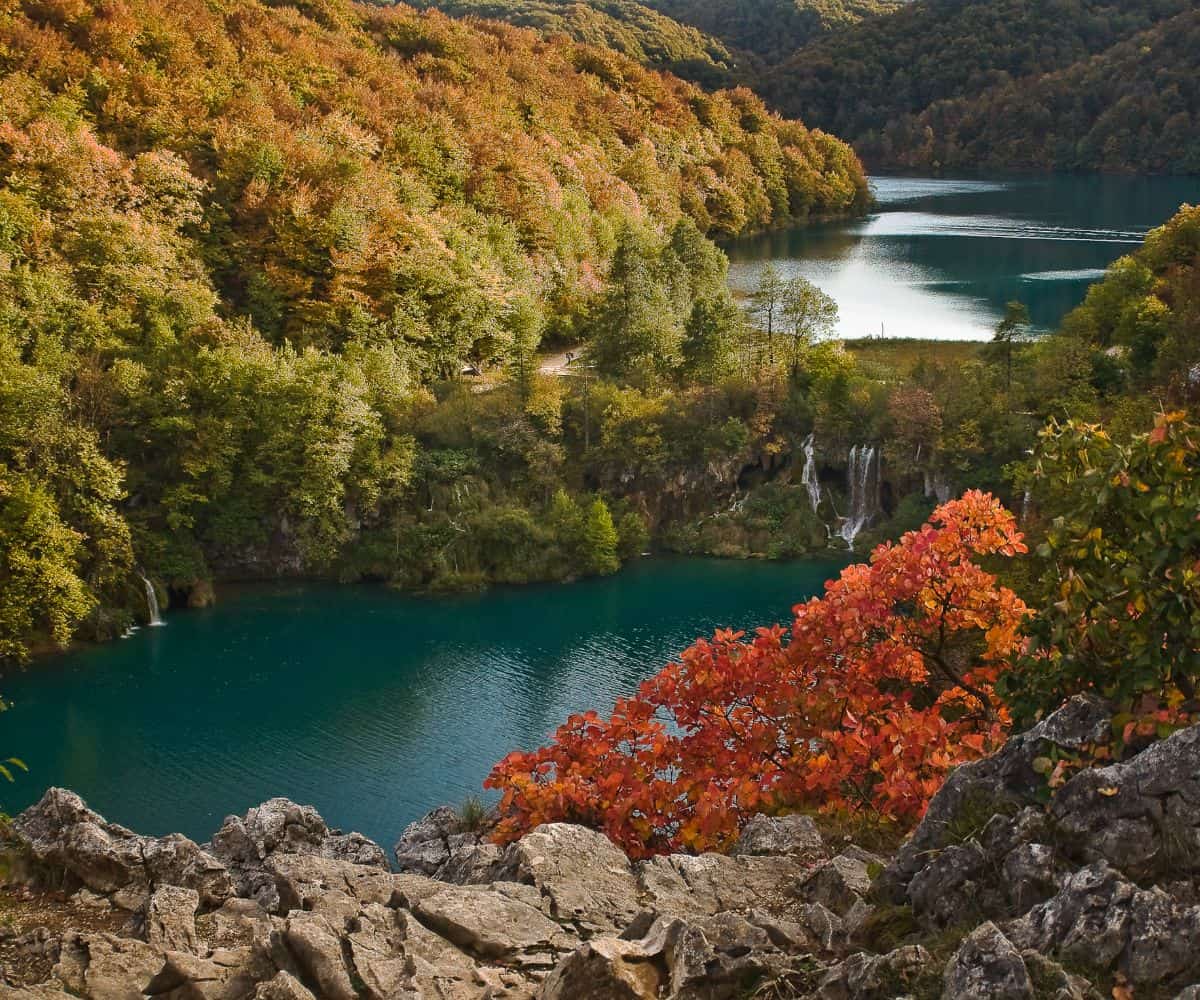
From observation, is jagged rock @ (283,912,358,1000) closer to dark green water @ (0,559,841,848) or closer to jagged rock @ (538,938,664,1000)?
jagged rock @ (538,938,664,1000)

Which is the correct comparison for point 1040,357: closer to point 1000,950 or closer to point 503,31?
point 1000,950

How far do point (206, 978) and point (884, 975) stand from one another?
245 inches

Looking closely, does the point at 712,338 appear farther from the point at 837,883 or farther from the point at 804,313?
the point at 837,883

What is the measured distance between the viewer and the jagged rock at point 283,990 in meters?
10.7

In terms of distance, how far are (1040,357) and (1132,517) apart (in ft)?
134

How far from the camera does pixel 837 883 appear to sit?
12055 millimetres

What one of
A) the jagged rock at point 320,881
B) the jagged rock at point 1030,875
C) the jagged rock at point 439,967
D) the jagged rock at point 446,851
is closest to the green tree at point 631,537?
the jagged rock at point 446,851

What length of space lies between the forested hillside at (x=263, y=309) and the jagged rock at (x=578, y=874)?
29.7m

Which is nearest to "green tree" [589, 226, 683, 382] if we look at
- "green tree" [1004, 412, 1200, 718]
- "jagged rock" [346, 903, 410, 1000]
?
"green tree" [1004, 412, 1200, 718]

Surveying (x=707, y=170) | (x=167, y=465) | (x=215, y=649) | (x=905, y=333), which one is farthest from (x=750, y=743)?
(x=707, y=170)

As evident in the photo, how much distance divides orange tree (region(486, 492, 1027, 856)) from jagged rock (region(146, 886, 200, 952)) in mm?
4287

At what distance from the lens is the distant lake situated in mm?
→ 76500

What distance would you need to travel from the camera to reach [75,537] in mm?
41031

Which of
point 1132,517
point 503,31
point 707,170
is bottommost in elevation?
point 1132,517
